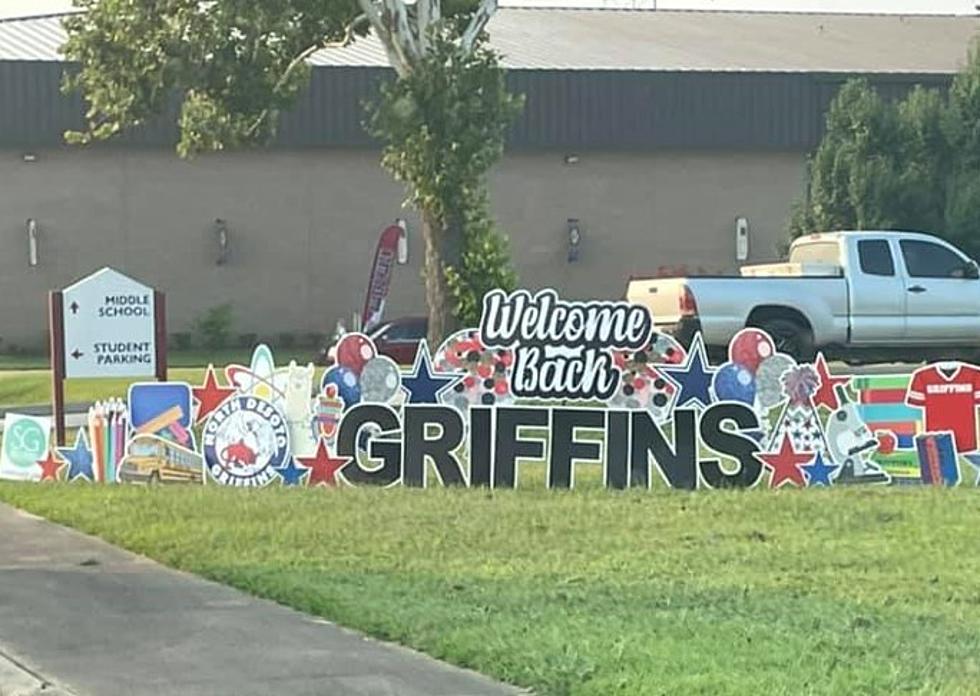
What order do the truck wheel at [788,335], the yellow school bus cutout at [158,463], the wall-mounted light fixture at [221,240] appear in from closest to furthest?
the yellow school bus cutout at [158,463] → the truck wheel at [788,335] → the wall-mounted light fixture at [221,240]

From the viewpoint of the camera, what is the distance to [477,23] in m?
26.3

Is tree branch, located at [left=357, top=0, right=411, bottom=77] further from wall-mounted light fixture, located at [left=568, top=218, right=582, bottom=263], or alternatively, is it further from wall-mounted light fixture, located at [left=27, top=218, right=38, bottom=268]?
wall-mounted light fixture, located at [left=568, top=218, right=582, bottom=263]

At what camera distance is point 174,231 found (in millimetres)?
46750

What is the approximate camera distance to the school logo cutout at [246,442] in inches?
639

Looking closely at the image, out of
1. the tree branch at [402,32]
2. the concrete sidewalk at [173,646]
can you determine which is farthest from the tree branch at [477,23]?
the concrete sidewalk at [173,646]

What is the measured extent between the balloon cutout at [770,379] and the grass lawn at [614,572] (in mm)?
982

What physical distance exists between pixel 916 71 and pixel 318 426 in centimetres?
3702

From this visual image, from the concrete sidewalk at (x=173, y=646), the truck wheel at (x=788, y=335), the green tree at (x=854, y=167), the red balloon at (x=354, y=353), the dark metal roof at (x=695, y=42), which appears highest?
the dark metal roof at (x=695, y=42)

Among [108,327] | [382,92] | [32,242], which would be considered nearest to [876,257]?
[382,92]

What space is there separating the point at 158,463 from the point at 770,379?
574cm

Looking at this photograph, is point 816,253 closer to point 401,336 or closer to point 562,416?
point 562,416

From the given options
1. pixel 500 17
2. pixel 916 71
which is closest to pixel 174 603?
pixel 916 71

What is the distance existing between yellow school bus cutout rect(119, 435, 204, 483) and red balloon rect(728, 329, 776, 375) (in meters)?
5.02

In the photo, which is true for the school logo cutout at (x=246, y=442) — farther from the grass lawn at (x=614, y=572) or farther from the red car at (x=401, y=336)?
the red car at (x=401, y=336)
